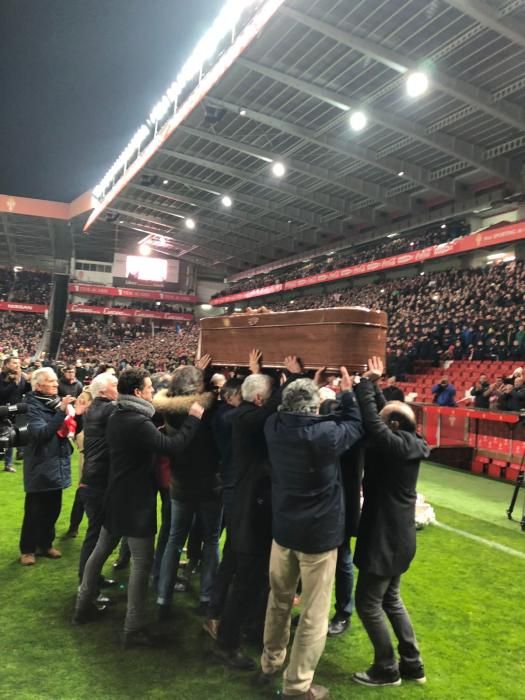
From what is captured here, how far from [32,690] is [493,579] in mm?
3552

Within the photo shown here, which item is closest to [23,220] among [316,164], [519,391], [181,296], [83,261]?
[83,261]

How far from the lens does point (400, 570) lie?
2.64m

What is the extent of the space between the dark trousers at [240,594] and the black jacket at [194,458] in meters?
0.53

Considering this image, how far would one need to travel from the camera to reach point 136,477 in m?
3.02

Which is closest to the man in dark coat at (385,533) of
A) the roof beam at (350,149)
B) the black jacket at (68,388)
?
the black jacket at (68,388)

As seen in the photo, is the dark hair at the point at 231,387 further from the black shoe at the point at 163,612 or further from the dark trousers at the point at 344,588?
the black shoe at the point at 163,612

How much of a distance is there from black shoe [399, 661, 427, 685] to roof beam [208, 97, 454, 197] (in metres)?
16.8

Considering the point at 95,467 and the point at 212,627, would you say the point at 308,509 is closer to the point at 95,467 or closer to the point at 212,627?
the point at 212,627

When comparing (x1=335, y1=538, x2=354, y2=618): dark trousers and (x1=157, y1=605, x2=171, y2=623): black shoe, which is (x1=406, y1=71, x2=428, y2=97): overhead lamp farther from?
(x1=157, y1=605, x2=171, y2=623): black shoe

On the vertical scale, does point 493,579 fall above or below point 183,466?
below

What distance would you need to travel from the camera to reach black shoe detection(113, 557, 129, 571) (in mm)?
4238

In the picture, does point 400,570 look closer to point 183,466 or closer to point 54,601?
point 183,466

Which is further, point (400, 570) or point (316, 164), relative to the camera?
point (316, 164)

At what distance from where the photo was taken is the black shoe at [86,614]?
3234mm
